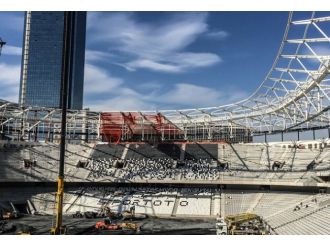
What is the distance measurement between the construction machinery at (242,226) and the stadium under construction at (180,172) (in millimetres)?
121

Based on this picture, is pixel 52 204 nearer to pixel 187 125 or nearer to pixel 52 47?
pixel 187 125

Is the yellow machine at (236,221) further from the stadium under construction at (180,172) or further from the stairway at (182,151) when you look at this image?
the stairway at (182,151)

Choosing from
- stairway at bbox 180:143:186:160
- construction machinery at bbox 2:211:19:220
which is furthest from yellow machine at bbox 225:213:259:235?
construction machinery at bbox 2:211:19:220

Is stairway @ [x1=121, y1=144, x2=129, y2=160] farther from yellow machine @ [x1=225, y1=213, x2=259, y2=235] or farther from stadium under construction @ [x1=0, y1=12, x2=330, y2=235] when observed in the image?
yellow machine @ [x1=225, y1=213, x2=259, y2=235]

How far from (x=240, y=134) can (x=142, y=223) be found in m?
35.7

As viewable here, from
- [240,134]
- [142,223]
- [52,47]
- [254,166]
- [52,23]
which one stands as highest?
[52,23]

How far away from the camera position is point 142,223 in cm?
4003

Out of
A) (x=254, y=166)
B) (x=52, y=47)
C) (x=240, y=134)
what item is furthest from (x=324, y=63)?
(x=52, y=47)

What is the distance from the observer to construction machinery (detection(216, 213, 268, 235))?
3359cm

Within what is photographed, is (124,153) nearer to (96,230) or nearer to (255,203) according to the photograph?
(255,203)

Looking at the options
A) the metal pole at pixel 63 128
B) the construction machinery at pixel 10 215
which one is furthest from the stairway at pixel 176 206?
the metal pole at pixel 63 128

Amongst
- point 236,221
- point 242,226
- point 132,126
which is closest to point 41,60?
point 132,126

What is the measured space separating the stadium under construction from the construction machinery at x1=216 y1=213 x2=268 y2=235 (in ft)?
0.40

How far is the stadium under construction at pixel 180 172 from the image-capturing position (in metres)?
37.1
